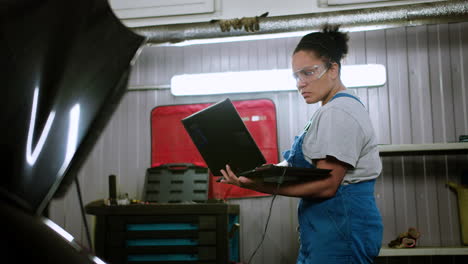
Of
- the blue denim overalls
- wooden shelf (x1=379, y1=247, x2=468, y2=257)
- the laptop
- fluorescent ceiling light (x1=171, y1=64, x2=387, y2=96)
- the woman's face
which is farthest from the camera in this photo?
fluorescent ceiling light (x1=171, y1=64, x2=387, y2=96)

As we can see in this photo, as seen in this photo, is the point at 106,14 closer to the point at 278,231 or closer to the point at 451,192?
the point at 278,231

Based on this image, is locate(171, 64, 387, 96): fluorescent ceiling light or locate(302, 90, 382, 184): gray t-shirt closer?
locate(302, 90, 382, 184): gray t-shirt

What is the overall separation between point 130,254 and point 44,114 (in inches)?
83.2

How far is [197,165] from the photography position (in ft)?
9.34

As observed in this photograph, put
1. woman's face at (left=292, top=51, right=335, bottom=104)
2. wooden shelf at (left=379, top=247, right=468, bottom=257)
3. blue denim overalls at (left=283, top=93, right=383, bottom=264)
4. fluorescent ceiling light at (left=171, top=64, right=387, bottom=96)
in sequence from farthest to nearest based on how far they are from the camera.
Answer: fluorescent ceiling light at (left=171, top=64, right=387, bottom=96) → wooden shelf at (left=379, top=247, right=468, bottom=257) → woman's face at (left=292, top=51, right=335, bottom=104) → blue denim overalls at (left=283, top=93, right=383, bottom=264)

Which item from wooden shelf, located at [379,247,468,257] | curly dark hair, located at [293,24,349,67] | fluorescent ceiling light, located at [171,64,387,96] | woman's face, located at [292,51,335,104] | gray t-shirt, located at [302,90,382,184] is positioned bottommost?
wooden shelf, located at [379,247,468,257]

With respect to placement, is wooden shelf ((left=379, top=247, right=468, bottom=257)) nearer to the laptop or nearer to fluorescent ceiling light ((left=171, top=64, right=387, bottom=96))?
fluorescent ceiling light ((left=171, top=64, right=387, bottom=96))

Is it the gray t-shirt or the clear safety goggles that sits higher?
the clear safety goggles

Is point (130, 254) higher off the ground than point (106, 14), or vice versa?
point (106, 14)

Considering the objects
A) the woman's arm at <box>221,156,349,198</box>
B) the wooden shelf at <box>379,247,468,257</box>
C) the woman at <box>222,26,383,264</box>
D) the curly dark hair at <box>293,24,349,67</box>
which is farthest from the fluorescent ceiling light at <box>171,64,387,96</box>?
the woman's arm at <box>221,156,349,198</box>

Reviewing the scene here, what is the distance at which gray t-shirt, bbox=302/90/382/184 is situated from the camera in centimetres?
113

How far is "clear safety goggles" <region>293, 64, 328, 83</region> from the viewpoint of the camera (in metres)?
1.37

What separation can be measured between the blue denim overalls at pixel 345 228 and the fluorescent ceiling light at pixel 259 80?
1.60m

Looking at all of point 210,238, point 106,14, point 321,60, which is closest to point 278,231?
point 210,238
